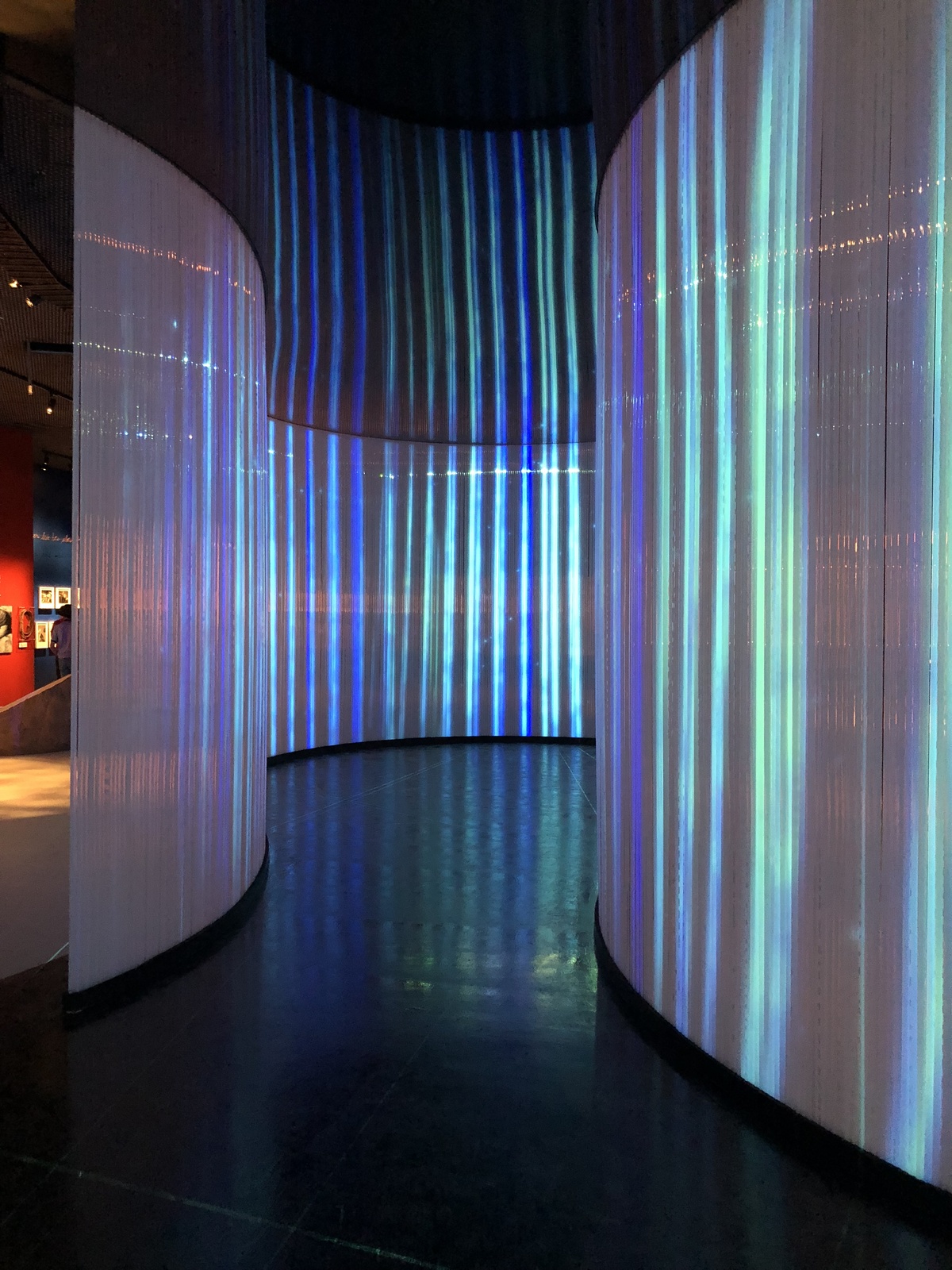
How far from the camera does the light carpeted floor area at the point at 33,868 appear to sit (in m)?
3.88

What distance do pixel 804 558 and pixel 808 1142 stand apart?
179cm

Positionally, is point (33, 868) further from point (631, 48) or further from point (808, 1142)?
point (631, 48)

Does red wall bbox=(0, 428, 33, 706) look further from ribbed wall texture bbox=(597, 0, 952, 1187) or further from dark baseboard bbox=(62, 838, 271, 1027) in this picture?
ribbed wall texture bbox=(597, 0, 952, 1187)

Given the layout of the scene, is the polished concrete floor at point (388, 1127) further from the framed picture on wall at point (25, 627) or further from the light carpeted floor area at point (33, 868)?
the framed picture on wall at point (25, 627)

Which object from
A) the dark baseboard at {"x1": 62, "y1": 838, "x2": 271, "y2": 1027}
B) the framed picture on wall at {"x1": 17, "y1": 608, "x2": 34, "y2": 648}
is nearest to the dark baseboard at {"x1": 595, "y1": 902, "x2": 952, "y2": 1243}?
the dark baseboard at {"x1": 62, "y1": 838, "x2": 271, "y2": 1027}

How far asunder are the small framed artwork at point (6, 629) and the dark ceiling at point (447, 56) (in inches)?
377

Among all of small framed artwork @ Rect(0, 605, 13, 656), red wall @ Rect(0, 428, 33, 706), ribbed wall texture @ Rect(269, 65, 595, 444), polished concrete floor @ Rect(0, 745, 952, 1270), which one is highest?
ribbed wall texture @ Rect(269, 65, 595, 444)

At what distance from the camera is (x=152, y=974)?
11.3ft

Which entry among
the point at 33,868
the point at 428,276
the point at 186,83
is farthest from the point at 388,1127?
the point at 428,276

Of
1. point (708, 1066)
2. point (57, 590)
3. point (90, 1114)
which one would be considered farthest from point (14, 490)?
point (708, 1066)

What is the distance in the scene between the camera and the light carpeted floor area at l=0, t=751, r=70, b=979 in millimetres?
3875

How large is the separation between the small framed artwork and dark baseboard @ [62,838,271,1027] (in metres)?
10.6

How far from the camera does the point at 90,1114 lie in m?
2.50

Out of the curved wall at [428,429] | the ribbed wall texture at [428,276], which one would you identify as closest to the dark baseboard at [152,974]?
the curved wall at [428,429]
